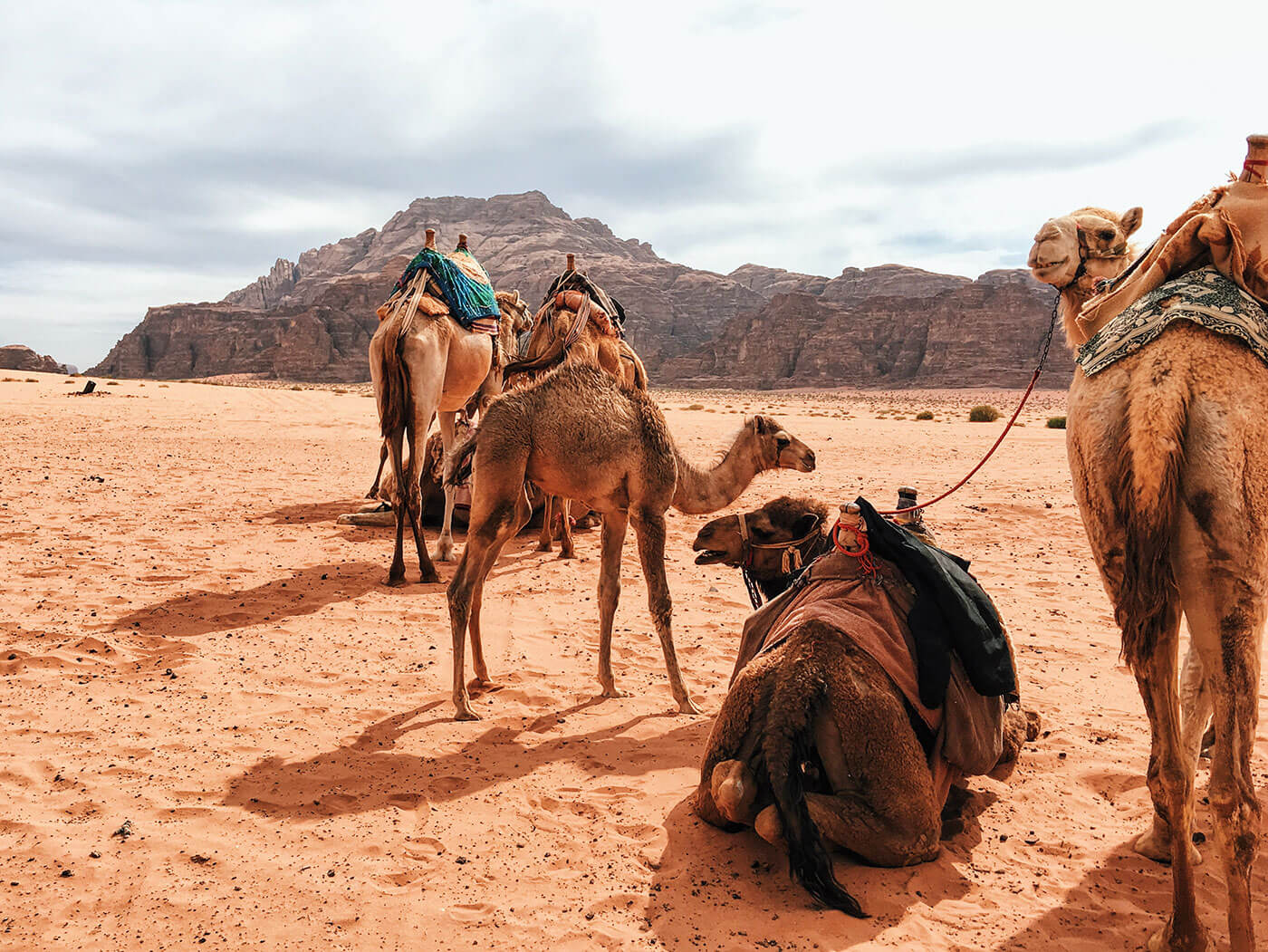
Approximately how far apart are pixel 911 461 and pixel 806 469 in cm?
1333

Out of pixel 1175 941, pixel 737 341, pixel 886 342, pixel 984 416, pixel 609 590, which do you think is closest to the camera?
pixel 1175 941

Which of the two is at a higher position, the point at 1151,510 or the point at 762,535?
the point at 1151,510

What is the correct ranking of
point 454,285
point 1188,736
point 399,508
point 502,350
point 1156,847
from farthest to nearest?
point 502,350
point 454,285
point 399,508
point 1156,847
point 1188,736

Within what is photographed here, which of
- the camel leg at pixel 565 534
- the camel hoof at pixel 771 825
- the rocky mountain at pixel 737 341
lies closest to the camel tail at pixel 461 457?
the camel hoof at pixel 771 825

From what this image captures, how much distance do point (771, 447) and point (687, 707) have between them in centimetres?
221

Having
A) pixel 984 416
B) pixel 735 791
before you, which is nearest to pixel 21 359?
pixel 984 416

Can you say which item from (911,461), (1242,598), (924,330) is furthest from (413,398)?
(924,330)

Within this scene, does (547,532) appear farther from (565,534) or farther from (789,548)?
(789,548)

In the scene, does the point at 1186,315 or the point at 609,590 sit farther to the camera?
the point at 609,590

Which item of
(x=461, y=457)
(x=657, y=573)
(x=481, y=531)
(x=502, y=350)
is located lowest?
(x=657, y=573)

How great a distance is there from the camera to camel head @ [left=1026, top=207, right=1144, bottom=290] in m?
4.39

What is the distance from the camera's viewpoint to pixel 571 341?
7.55 metres

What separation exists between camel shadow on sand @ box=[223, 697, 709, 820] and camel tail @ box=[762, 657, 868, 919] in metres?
1.50

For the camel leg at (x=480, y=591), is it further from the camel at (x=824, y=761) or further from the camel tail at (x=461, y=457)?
the camel at (x=824, y=761)
